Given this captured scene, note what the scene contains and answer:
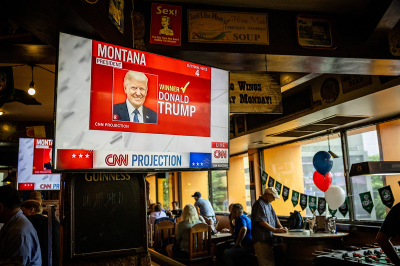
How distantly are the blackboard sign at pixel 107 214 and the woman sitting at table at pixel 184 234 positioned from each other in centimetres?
311

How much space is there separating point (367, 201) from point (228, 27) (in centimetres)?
472

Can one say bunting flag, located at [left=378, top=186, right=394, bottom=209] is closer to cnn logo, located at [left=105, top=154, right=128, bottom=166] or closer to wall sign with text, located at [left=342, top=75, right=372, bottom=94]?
wall sign with text, located at [left=342, top=75, right=372, bottom=94]

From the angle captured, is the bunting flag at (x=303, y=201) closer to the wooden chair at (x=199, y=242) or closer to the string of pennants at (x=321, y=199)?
the string of pennants at (x=321, y=199)

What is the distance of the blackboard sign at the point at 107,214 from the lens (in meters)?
1.73

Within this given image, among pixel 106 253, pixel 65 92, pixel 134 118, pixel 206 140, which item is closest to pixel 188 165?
pixel 206 140

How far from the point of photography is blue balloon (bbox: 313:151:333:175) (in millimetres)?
5684

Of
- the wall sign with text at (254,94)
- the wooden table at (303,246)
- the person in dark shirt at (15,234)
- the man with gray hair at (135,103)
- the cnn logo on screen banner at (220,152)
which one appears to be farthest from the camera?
the wooden table at (303,246)

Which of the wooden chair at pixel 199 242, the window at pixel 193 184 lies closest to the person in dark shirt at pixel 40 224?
the wooden chair at pixel 199 242

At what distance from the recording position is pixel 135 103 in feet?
6.15

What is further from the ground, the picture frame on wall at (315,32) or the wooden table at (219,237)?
the picture frame on wall at (315,32)

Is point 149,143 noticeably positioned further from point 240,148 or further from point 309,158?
point 240,148

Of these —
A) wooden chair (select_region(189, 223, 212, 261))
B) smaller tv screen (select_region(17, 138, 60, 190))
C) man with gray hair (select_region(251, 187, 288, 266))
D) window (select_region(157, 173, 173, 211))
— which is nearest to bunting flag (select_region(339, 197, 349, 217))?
man with gray hair (select_region(251, 187, 288, 266))

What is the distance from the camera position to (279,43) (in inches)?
117

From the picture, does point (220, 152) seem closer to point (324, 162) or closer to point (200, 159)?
point (200, 159)
